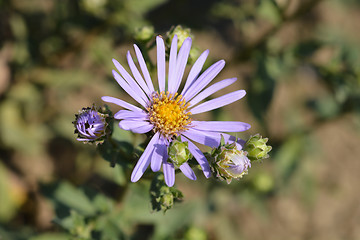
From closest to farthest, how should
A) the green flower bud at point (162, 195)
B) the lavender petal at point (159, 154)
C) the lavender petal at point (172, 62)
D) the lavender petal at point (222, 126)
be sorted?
1. the lavender petal at point (159, 154)
2. the green flower bud at point (162, 195)
3. the lavender petal at point (222, 126)
4. the lavender petal at point (172, 62)

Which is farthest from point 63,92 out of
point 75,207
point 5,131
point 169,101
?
point 169,101

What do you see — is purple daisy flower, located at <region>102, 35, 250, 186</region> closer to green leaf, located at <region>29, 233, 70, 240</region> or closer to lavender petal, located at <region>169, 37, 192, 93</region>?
lavender petal, located at <region>169, 37, 192, 93</region>

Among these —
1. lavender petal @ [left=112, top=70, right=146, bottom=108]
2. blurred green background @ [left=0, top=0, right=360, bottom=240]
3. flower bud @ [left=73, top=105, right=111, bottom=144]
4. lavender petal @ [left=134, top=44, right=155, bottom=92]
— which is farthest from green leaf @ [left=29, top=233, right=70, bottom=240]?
lavender petal @ [left=134, top=44, right=155, bottom=92]

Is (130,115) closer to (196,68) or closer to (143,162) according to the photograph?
(143,162)

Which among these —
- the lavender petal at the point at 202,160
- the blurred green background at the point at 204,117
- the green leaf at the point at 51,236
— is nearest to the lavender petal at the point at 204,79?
the lavender petal at the point at 202,160

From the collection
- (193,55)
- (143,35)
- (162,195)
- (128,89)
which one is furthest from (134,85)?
(162,195)

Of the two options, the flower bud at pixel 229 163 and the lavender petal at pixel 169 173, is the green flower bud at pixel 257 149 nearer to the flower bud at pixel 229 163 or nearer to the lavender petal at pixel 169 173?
the flower bud at pixel 229 163
